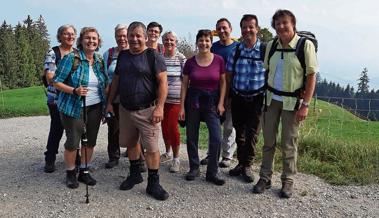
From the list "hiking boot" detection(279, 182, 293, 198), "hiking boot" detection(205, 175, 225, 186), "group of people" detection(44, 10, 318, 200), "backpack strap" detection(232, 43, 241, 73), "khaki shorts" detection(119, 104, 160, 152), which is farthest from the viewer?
"hiking boot" detection(205, 175, 225, 186)

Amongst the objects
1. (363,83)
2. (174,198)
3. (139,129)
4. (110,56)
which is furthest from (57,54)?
(363,83)

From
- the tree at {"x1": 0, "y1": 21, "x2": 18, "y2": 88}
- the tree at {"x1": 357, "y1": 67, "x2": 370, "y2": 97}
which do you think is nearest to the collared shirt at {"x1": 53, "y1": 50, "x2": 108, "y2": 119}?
the tree at {"x1": 0, "y1": 21, "x2": 18, "y2": 88}

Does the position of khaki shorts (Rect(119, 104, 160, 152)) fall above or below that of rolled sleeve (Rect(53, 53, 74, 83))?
below

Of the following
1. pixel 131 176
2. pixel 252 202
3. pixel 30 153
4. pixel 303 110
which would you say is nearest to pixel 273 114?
pixel 303 110

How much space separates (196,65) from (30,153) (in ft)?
13.8

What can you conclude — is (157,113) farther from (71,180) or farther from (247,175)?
(247,175)

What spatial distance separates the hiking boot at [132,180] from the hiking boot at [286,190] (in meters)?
2.01

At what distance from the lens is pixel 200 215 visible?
186 inches

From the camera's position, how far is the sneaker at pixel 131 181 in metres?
5.43

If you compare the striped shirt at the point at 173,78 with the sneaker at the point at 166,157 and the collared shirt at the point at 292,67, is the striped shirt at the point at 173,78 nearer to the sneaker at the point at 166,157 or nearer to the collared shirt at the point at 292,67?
the sneaker at the point at 166,157

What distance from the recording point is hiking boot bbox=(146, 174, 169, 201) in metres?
5.15

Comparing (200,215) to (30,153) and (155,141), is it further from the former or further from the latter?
(30,153)

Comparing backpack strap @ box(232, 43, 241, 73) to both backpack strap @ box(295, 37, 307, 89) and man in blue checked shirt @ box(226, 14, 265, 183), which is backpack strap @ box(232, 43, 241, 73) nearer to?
man in blue checked shirt @ box(226, 14, 265, 183)

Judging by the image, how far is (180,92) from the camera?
19.4 ft
